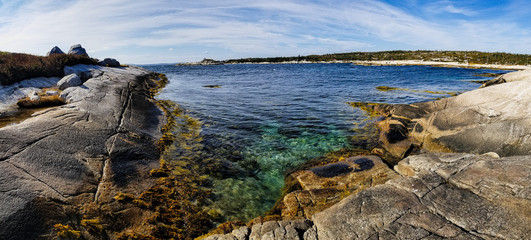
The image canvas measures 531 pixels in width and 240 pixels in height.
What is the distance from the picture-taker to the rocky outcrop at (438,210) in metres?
5.33

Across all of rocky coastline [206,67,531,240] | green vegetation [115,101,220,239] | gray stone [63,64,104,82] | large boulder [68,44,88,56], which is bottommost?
green vegetation [115,101,220,239]

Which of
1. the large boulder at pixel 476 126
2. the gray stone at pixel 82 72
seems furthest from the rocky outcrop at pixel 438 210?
the gray stone at pixel 82 72

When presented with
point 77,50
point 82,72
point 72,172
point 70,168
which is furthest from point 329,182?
point 77,50

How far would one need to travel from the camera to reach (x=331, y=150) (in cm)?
1248

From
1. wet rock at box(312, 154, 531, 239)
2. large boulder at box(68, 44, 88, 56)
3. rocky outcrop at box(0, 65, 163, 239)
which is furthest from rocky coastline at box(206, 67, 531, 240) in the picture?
large boulder at box(68, 44, 88, 56)

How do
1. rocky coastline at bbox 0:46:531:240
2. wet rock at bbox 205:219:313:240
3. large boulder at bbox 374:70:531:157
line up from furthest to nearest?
large boulder at bbox 374:70:531:157 < wet rock at bbox 205:219:313:240 < rocky coastline at bbox 0:46:531:240

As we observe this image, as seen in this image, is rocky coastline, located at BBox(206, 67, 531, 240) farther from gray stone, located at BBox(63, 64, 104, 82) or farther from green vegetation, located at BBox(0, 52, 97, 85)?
gray stone, located at BBox(63, 64, 104, 82)

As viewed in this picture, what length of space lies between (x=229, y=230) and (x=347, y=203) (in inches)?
139

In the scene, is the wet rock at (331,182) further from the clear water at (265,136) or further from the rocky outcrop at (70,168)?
the rocky outcrop at (70,168)

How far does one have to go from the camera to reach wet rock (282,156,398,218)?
7637 mm

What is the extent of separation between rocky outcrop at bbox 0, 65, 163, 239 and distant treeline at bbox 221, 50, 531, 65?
109 m

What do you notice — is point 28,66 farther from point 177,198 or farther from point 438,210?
point 438,210

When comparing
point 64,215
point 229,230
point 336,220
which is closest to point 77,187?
point 64,215

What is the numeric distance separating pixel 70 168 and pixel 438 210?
37.0ft
